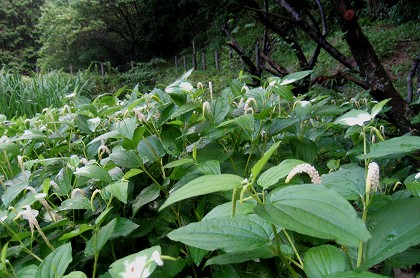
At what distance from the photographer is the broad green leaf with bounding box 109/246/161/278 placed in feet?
1.17

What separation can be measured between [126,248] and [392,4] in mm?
8481

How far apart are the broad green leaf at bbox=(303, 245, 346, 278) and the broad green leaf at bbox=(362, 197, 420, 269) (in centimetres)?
3

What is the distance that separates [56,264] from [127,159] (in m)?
0.29

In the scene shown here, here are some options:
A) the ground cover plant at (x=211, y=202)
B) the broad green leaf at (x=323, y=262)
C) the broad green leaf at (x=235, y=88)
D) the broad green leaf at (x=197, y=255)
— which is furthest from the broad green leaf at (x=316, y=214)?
the broad green leaf at (x=235, y=88)

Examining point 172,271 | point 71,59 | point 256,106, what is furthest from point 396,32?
point 71,59

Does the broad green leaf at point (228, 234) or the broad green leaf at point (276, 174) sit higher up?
the broad green leaf at point (276, 174)

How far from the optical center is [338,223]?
33 centimetres

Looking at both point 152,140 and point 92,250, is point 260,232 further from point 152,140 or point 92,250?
point 152,140

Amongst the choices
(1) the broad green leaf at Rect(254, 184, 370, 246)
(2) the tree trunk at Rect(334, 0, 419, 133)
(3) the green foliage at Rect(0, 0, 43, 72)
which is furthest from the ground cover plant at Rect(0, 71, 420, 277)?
(3) the green foliage at Rect(0, 0, 43, 72)

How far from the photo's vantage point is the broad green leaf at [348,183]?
500mm

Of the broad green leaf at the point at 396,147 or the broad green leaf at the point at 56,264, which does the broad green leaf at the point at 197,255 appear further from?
the broad green leaf at the point at 396,147

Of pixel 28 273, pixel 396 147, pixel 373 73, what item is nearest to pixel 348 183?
pixel 396 147

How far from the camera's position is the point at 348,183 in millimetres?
525

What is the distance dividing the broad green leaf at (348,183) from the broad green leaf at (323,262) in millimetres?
93
